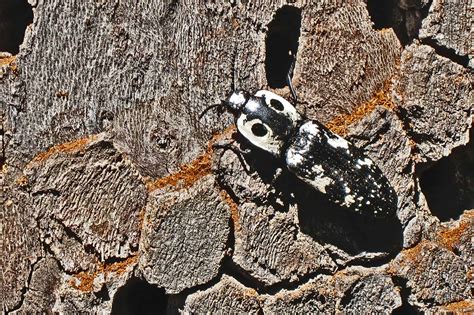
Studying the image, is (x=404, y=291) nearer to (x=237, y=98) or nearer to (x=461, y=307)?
(x=461, y=307)

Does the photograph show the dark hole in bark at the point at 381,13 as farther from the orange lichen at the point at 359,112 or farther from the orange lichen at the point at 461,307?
the orange lichen at the point at 461,307

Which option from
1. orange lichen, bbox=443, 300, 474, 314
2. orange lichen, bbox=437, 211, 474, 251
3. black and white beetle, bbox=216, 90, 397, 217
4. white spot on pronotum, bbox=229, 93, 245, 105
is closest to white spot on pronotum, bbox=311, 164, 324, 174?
black and white beetle, bbox=216, 90, 397, 217

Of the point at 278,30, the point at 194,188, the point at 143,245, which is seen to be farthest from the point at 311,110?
the point at 143,245

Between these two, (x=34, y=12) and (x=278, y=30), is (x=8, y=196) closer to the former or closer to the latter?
(x=34, y=12)

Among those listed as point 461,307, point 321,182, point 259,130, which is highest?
point 259,130

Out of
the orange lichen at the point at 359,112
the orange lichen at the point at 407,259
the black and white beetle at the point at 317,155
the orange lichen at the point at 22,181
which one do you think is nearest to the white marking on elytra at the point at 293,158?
the black and white beetle at the point at 317,155

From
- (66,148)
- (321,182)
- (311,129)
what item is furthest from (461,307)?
(66,148)
